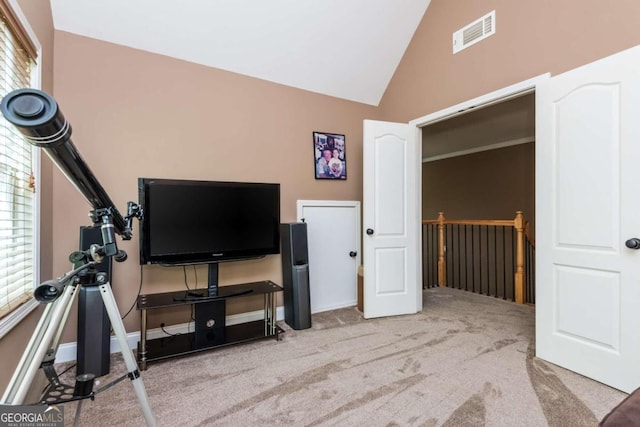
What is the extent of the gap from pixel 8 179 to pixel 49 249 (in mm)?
791

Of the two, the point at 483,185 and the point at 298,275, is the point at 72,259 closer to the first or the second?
the point at 298,275

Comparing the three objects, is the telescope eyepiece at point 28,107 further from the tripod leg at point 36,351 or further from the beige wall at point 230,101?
the beige wall at point 230,101

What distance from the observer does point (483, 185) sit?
20.2ft

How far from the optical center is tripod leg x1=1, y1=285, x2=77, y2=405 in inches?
34.6

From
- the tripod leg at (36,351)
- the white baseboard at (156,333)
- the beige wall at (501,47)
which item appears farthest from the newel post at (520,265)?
the tripod leg at (36,351)

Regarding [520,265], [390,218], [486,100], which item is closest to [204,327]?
[390,218]

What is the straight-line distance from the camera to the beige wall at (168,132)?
2414 millimetres

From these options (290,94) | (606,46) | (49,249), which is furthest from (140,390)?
(606,46)

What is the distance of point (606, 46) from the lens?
204 cm

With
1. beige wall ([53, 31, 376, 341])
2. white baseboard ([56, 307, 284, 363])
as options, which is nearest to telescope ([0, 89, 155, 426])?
white baseboard ([56, 307, 284, 363])

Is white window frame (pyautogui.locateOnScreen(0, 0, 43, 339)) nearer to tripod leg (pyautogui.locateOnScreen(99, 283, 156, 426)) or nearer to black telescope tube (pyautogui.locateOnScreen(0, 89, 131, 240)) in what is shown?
tripod leg (pyautogui.locateOnScreen(99, 283, 156, 426))

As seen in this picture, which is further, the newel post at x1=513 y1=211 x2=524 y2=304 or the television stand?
the newel post at x1=513 y1=211 x2=524 y2=304

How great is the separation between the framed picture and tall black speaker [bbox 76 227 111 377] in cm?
214

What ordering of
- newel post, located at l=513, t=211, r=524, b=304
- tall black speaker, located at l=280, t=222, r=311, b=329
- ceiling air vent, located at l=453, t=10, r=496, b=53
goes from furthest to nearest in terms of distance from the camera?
newel post, located at l=513, t=211, r=524, b=304 < tall black speaker, located at l=280, t=222, r=311, b=329 < ceiling air vent, located at l=453, t=10, r=496, b=53
